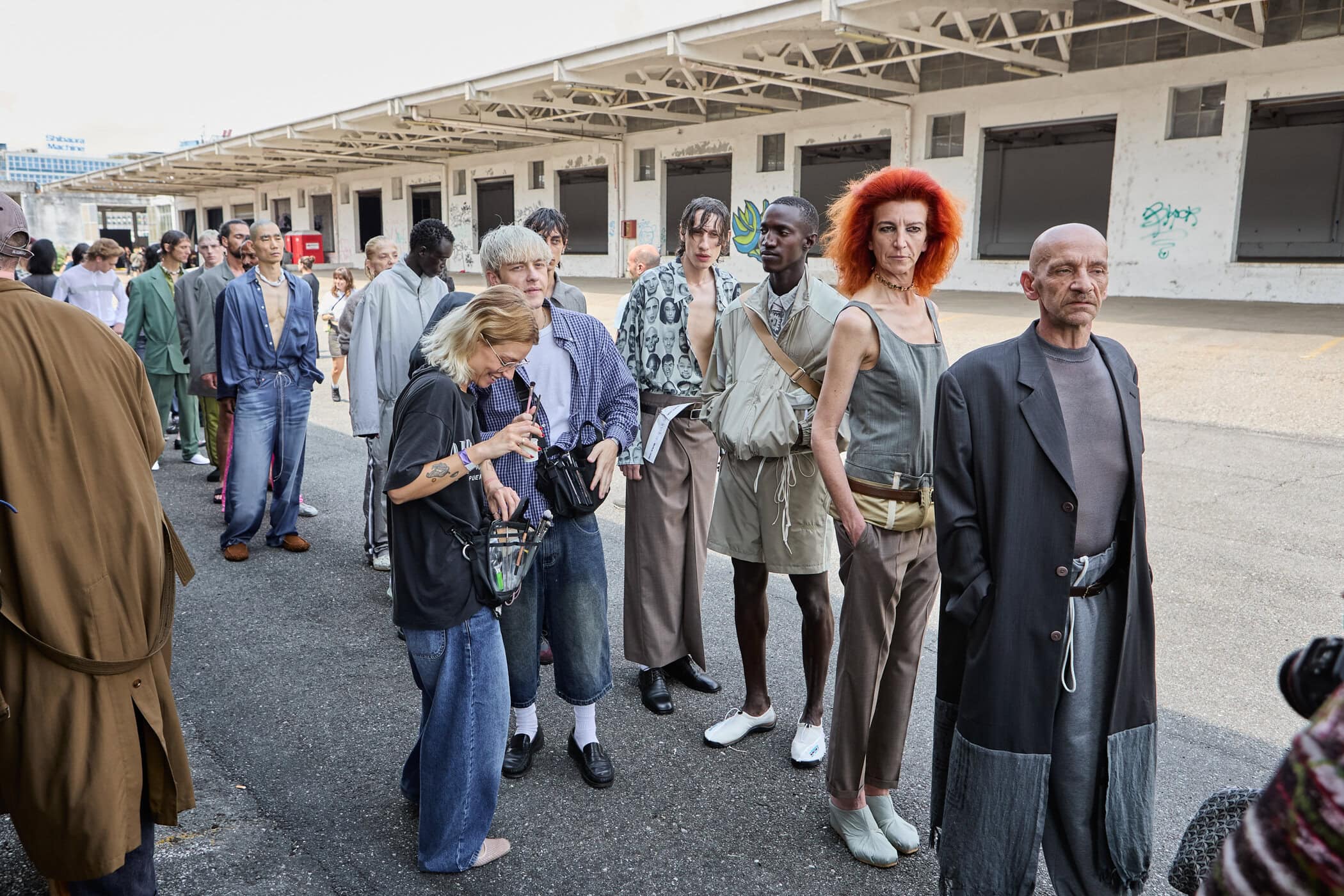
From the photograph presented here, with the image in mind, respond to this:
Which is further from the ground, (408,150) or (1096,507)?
(408,150)

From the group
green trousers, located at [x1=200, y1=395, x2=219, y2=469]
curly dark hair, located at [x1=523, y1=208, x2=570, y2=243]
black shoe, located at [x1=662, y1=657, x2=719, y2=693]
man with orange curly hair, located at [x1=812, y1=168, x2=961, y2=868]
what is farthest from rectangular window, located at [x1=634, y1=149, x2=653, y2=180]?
man with orange curly hair, located at [x1=812, y1=168, x2=961, y2=868]

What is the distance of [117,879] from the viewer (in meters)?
2.47

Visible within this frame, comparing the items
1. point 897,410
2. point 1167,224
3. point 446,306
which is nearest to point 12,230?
point 446,306

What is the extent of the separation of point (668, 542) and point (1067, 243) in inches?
88.4

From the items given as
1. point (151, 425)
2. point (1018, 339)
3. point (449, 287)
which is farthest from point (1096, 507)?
point (449, 287)

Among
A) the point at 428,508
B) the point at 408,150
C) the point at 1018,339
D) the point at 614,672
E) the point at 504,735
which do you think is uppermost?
the point at 408,150

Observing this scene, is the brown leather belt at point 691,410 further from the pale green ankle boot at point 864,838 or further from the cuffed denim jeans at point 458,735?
the pale green ankle boot at point 864,838

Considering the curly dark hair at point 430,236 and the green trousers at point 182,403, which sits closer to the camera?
the curly dark hair at point 430,236

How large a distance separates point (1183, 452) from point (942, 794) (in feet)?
23.5

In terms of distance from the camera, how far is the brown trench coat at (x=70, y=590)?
228cm

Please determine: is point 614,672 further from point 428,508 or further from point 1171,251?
point 1171,251

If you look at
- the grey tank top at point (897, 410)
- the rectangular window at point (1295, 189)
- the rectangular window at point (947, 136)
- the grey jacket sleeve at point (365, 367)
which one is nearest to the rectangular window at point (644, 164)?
the rectangular window at point (947, 136)

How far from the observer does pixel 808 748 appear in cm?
354

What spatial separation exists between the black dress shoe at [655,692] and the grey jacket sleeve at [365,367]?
7.45 ft
